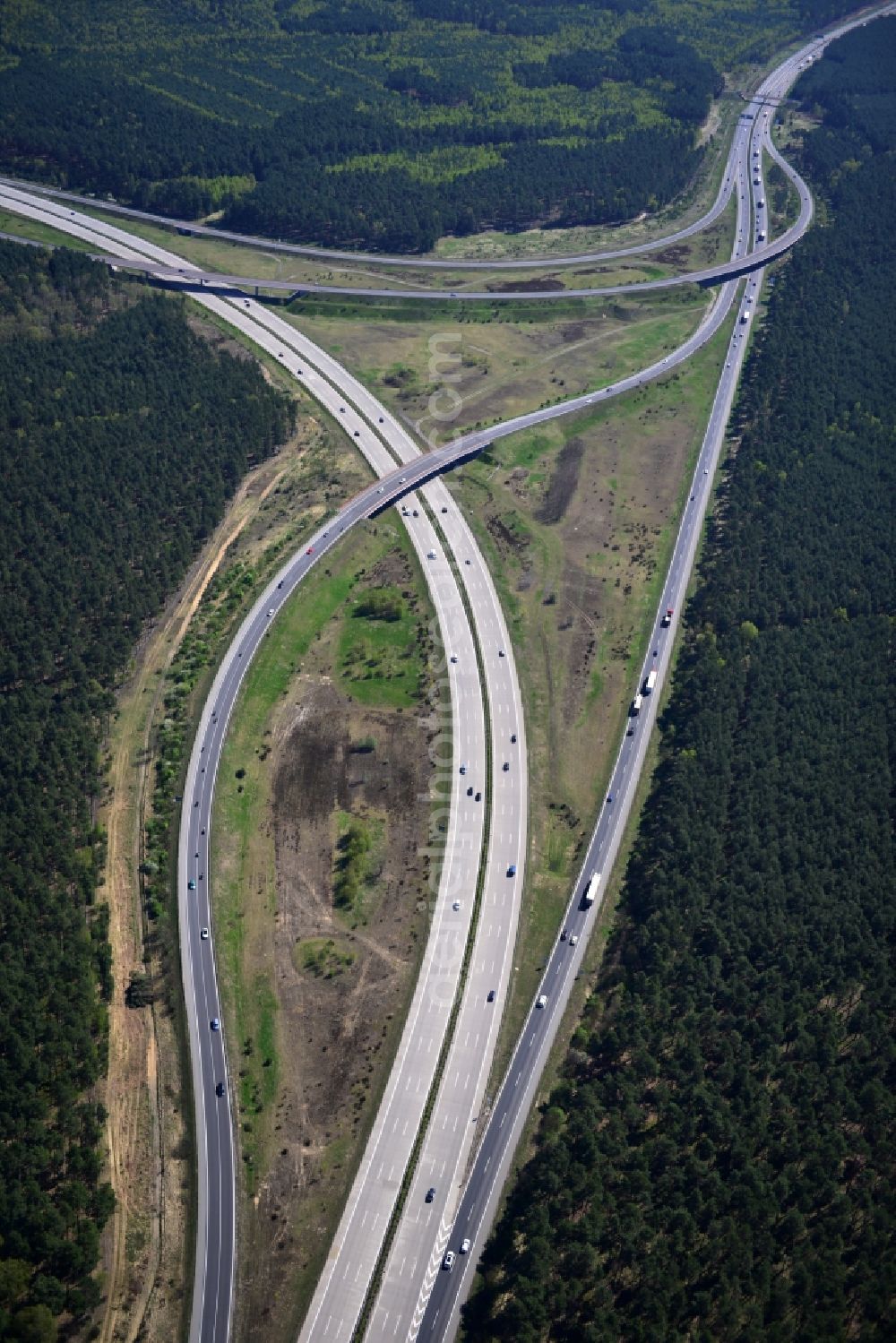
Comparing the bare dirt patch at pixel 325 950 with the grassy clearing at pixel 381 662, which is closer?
the bare dirt patch at pixel 325 950

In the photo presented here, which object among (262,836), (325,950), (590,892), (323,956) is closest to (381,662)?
(262,836)

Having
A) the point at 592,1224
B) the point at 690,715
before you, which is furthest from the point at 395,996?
the point at 690,715

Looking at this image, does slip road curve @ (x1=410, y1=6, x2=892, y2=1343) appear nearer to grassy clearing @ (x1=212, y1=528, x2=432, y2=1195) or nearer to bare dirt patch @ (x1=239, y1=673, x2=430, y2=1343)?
bare dirt patch @ (x1=239, y1=673, x2=430, y2=1343)

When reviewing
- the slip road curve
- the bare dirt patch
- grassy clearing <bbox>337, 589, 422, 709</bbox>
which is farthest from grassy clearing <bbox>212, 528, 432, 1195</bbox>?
the slip road curve

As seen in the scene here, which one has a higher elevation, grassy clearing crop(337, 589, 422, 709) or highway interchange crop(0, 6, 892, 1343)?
grassy clearing crop(337, 589, 422, 709)

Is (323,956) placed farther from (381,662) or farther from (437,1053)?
(381,662)

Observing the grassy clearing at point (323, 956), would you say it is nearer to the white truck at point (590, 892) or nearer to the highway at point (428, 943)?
the highway at point (428, 943)

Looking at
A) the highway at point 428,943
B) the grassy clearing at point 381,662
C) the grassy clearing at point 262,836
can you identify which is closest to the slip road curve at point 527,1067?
the highway at point 428,943
